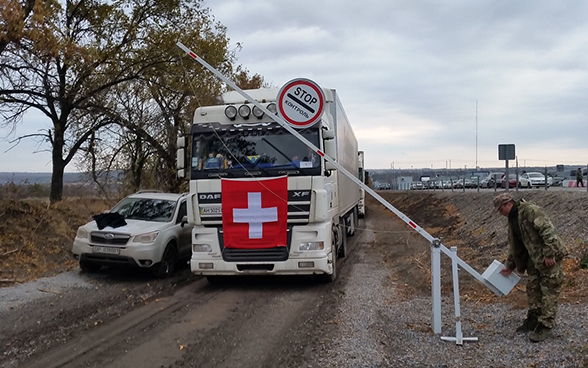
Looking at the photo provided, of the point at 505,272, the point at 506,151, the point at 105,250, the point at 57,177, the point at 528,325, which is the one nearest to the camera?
the point at 528,325

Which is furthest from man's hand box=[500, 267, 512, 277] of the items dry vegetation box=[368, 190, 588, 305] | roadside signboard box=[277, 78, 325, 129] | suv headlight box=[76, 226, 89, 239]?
suv headlight box=[76, 226, 89, 239]

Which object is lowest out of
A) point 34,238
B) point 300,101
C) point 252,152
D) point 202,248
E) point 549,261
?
point 34,238

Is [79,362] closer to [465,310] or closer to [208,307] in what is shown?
[208,307]

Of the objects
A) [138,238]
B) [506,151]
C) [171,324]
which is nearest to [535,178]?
[506,151]

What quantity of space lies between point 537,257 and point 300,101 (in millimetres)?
3539

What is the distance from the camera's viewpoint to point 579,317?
20.0 ft

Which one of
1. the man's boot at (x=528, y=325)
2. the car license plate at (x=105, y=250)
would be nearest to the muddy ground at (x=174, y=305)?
the car license plate at (x=105, y=250)

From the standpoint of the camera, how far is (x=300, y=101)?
277 inches

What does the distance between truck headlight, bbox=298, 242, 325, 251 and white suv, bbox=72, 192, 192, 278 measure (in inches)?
118

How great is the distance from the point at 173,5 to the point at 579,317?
1661cm

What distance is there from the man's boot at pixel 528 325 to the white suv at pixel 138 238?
6689mm

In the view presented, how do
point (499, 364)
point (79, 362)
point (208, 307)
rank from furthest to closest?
point (208, 307) → point (79, 362) → point (499, 364)

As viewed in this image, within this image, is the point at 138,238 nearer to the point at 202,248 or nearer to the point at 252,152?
the point at 202,248

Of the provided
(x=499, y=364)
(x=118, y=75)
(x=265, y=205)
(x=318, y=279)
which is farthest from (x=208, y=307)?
(x=118, y=75)
